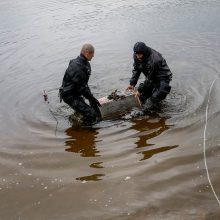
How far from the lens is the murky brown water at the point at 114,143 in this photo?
5.70 meters

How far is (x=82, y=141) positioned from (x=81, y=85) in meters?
1.22

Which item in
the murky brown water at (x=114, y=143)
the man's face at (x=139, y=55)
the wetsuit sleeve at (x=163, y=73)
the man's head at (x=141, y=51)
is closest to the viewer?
the murky brown water at (x=114, y=143)

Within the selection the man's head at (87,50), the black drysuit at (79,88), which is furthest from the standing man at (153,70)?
the black drysuit at (79,88)

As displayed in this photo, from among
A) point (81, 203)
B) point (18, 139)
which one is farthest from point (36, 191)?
point (18, 139)

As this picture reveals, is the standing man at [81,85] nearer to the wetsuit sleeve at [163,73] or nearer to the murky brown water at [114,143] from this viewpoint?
the murky brown water at [114,143]

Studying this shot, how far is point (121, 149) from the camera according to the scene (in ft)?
23.9

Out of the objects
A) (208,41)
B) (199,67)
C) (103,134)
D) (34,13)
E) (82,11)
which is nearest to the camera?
(103,134)

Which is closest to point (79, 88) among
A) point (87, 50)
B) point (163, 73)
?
A: point (87, 50)

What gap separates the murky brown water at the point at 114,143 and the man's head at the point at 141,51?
1423mm

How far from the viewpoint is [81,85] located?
7.84 m

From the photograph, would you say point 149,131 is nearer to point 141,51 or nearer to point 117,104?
point 117,104

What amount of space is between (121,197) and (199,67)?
6718mm

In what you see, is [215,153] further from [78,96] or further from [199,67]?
[199,67]

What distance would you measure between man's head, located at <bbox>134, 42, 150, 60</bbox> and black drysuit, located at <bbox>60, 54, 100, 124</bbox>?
45.0 inches
